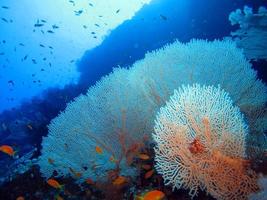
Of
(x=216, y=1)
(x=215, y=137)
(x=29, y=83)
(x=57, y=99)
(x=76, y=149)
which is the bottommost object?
(x=29, y=83)

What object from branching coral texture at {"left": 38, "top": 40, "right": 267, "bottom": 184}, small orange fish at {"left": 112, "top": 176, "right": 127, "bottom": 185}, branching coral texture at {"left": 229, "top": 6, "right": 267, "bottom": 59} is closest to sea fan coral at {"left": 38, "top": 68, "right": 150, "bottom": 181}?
branching coral texture at {"left": 38, "top": 40, "right": 267, "bottom": 184}

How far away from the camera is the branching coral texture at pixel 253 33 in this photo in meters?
9.23

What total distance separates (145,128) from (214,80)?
5.35ft

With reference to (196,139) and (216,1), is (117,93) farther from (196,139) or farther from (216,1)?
(216,1)

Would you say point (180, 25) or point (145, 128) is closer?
point (145, 128)

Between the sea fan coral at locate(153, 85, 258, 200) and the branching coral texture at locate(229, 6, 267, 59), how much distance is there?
6769mm

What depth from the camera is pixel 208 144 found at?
3.35 metres

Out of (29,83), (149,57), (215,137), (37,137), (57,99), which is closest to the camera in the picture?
(215,137)

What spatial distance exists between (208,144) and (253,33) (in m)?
7.27

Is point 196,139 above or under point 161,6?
above

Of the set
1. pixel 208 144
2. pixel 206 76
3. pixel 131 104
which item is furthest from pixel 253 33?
pixel 208 144

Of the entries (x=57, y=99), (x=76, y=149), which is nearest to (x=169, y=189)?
(x=76, y=149)

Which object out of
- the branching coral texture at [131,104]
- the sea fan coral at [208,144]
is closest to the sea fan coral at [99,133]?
the branching coral texture at [131,104]

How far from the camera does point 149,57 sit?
5.97m
